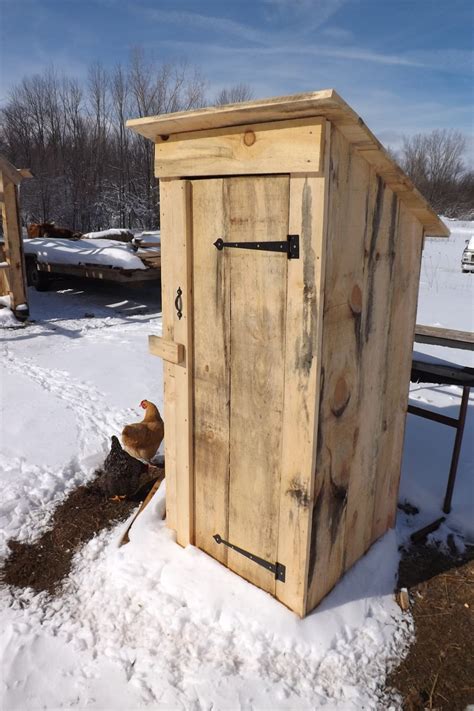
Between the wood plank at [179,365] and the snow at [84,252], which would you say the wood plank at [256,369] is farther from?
the snow at [84,252]

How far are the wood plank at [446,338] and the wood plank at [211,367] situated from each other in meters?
1.86

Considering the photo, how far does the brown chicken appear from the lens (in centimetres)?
344

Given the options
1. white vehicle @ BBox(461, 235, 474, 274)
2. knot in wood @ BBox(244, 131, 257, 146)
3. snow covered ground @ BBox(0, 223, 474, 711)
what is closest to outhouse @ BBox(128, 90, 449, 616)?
knot in wood @ BBox(244, 131, 257, 146)

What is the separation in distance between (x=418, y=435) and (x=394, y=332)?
1.88m

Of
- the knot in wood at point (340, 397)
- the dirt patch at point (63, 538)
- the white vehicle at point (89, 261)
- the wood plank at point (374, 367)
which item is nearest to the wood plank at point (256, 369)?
the knot in wood at point (340, 397)

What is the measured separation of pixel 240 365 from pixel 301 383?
0.32 metres

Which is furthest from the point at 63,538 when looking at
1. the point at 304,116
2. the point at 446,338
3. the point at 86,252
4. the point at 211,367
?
the point at 86,252

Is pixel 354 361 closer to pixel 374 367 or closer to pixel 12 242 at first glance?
pixel 374 367

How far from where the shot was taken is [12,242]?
8188mm

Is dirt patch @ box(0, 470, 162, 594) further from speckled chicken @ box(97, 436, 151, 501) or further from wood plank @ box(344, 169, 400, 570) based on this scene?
Result: wood plank @ box(344, 169, 400, 570)

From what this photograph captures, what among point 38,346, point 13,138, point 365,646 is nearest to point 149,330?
point 38,346

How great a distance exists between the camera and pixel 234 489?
2385mm

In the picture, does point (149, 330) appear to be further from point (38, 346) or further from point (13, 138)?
point (13, 138)

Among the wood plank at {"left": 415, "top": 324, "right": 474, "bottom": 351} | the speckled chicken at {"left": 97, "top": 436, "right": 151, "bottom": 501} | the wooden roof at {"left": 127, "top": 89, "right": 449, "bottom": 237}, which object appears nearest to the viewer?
the wooden roof at {"left": 127, "top": 89, "right": 449, "bottom": 237}
